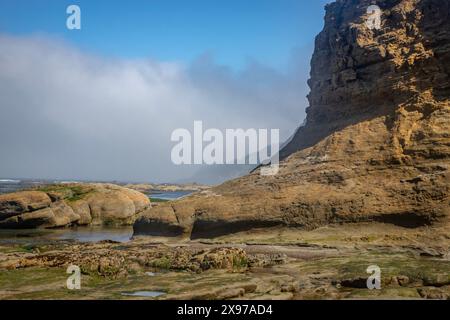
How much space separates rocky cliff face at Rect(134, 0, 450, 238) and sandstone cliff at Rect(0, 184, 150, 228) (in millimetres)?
19753

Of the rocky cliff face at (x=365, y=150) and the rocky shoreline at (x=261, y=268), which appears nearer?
the rocky shoreline at (x=261, y=268)

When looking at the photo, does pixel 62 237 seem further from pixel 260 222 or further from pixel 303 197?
pixel 303 197

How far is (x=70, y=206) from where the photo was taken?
2250 inches

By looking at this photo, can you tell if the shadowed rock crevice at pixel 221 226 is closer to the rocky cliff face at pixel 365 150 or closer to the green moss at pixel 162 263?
the rocky cliff face at pixel 365 150

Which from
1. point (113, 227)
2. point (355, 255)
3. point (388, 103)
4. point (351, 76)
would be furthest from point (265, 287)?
point (113, 227)

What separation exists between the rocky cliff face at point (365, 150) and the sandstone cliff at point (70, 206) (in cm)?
1975

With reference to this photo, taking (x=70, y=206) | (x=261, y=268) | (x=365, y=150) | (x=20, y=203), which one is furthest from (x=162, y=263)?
(x=70, y=206)

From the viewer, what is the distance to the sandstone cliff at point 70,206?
53.0 meters

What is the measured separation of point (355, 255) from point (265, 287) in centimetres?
818

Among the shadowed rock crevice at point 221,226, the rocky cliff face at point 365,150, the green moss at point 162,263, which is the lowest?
the green moss at point 162,263

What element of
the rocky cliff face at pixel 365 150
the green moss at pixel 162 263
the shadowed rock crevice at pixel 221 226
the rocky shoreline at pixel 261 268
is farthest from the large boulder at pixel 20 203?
the green moss at pixel 162 263

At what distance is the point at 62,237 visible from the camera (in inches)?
1752

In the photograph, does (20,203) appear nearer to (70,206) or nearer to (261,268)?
(70,206)

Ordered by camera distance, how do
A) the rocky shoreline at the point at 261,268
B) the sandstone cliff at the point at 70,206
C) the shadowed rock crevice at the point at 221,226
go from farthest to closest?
the sandstone cliff at the point at 70,206, the shadowed rock crevice at the point at 221,226, the rocky shoreline at the point at 261,268
